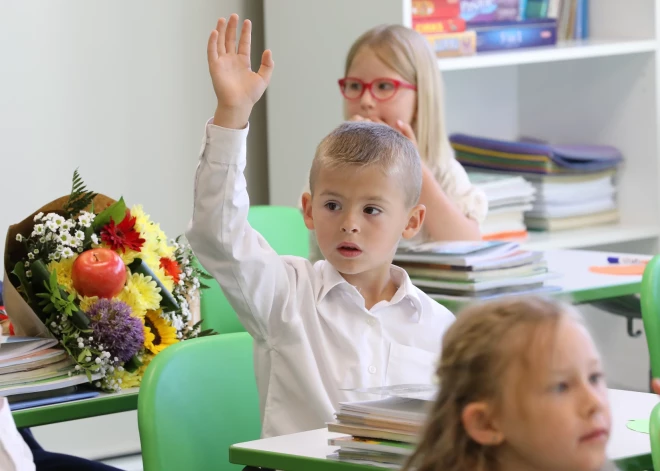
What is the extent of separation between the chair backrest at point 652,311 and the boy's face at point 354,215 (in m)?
0.74

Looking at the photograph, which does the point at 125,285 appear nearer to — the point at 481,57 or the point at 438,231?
the point at 438,231

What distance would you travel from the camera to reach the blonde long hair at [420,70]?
3256 millimetres

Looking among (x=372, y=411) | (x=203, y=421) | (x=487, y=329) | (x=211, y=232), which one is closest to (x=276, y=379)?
(x=203, y=421)

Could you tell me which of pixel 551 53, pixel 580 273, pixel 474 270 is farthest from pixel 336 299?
pixel 551 53

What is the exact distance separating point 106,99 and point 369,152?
174cm

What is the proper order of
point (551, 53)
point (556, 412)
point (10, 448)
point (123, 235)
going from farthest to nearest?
point (551, 53), point (123, 235), point (10, 448), point (556, 412)

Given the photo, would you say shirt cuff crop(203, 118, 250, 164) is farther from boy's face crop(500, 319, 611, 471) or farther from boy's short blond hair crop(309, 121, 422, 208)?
boy's face crop(500, 319, 611, 471)

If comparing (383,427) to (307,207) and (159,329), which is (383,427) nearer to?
(307,207)

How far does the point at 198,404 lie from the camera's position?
207 cm

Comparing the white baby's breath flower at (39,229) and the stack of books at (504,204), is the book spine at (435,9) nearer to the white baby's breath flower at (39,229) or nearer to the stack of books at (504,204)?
the stack of books at (504,204)

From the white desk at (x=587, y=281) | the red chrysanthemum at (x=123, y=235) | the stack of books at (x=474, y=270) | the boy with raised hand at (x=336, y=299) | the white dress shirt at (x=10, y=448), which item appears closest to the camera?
the white dress shirt at (x=10, y=448)

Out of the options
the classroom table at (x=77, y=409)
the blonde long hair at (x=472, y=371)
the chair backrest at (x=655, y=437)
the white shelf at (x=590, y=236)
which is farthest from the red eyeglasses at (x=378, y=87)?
the blonde long hair at (x=472, y=371)

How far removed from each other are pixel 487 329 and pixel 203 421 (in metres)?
0.83

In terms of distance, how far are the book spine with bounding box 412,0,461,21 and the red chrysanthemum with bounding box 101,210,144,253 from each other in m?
1.45
